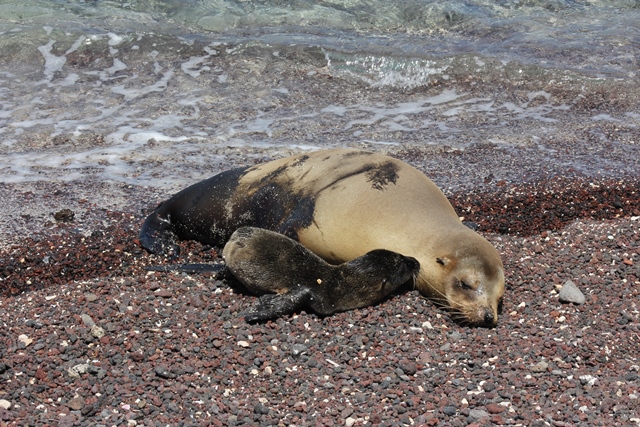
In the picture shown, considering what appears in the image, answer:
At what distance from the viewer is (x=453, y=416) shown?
A: 3.56 m

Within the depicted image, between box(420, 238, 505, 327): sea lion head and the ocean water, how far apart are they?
10.1 ft

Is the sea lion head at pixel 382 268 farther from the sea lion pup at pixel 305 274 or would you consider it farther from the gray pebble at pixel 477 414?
the gray pebble at pixel 477 414

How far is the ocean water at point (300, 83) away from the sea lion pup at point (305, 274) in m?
2.81

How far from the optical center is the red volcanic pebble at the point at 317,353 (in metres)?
3.64

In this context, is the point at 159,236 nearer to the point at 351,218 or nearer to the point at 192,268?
the point at 192,268

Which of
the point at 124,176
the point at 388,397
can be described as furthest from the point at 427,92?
the point at 388,397

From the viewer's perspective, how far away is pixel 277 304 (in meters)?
4.71

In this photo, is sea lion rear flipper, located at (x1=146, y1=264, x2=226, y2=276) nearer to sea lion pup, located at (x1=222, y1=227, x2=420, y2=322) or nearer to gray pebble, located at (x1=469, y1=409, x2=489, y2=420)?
sea lion pup, located at (x1=222, y1=227, x2=420, y2=322)

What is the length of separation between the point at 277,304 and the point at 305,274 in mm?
308

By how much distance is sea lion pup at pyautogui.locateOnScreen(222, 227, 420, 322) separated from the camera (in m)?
4.80

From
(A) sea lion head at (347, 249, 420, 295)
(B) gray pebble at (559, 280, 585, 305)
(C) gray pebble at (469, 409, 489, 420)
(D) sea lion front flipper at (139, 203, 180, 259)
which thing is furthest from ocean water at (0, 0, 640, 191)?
(C) gray pebble at (469, 409, 489, 420)

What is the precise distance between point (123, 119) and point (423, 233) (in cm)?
599

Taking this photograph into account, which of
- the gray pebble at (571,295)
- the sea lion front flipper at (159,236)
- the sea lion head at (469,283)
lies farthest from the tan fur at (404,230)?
the sea lion front flipper at (159,236)

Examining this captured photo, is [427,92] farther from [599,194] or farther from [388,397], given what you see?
[388,397]
